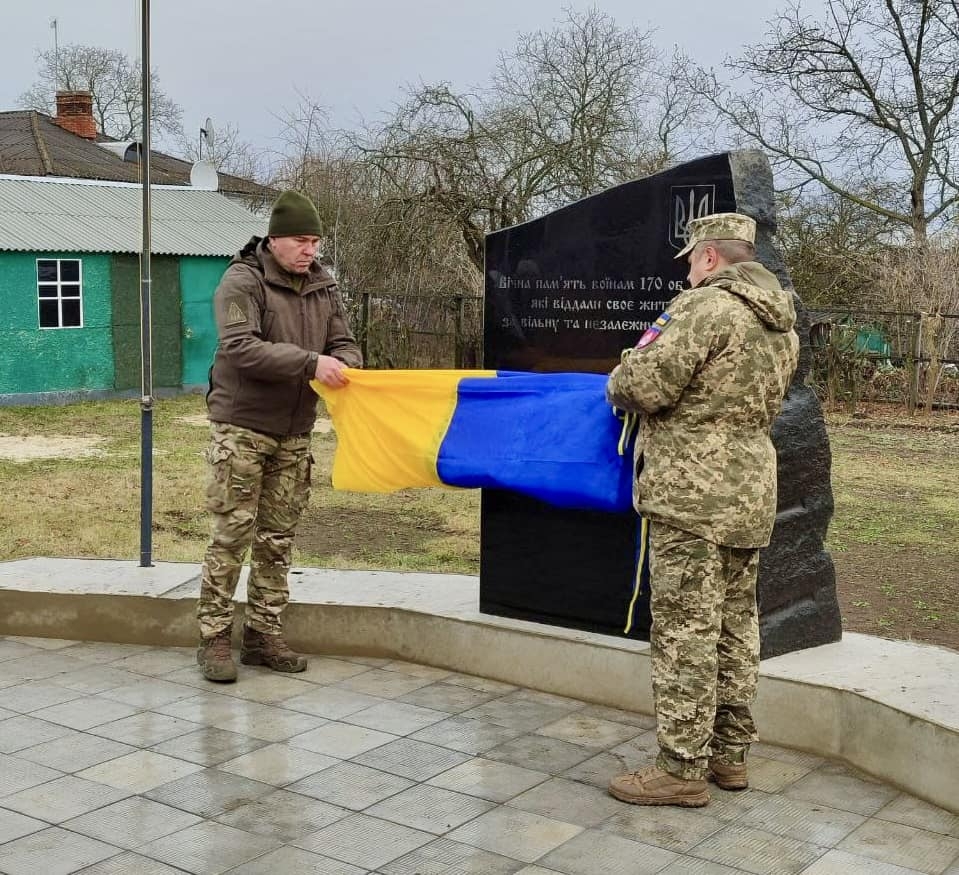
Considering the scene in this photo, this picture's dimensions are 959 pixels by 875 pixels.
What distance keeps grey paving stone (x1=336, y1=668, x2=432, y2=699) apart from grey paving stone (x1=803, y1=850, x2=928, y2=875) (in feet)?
6.42

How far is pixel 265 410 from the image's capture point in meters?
5.05

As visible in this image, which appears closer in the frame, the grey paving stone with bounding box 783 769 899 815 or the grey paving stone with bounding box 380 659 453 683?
the grey paving stone with bounding box 783 769 899 815

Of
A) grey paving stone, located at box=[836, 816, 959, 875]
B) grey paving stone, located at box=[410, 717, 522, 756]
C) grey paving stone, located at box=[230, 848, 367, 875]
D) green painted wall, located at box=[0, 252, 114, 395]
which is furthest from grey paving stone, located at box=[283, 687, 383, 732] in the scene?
green painted wall, located at box=[0, 252, 114, 395]

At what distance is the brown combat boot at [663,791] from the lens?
3.86 metres

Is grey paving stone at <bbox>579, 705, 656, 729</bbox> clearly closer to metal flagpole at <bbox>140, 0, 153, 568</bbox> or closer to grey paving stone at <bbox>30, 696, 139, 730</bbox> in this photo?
grey paving stone at <bbox>30, 696, 139, 730</bbox>

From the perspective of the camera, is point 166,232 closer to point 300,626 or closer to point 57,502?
point 57,502

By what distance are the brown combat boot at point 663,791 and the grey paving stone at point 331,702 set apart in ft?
4.20

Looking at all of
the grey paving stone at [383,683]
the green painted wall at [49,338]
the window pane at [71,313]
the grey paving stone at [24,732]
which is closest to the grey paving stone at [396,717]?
the grey paving stone at [383,683]

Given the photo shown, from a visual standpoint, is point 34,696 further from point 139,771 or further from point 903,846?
point 903,846

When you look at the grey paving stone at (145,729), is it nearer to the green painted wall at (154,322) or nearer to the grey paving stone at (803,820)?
the grey paving stone at (803,820)

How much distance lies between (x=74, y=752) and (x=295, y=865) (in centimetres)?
125

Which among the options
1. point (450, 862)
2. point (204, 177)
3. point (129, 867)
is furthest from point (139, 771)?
point (204, 177)

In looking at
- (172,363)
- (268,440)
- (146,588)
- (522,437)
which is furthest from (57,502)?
(172,363)

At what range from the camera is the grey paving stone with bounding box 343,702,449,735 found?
15.1ft
